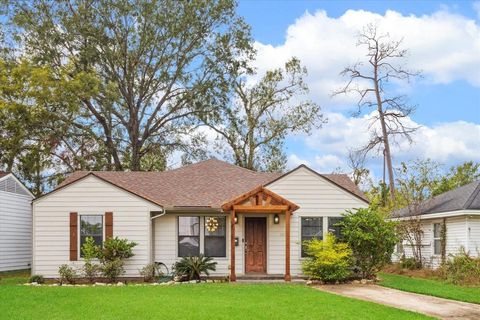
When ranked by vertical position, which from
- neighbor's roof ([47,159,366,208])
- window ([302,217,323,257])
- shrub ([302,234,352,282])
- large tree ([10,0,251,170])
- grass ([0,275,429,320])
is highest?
large tree ([10,0,251,170])

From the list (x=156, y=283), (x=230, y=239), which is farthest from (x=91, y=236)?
(x=230, y=239)

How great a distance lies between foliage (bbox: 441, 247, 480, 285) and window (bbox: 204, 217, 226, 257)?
24.6ft

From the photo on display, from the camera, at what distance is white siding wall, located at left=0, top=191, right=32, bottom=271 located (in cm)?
2444

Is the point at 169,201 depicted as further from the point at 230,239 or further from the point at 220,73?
the point at 220,73

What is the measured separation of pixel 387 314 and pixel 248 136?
25.0 m

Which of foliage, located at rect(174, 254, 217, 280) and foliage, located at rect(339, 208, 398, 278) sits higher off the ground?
foliage, located at rect(339, 208, 398, 278)

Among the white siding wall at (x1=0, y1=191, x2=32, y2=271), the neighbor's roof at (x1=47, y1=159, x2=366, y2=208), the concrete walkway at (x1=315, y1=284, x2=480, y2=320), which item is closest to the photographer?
the concrete walkway at (x1=315, y1=284, x2=480, y2=320)

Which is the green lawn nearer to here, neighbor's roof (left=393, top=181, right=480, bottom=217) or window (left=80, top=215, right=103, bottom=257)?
neighbor's roof (left=393, top=181, right=480, bottom=217)

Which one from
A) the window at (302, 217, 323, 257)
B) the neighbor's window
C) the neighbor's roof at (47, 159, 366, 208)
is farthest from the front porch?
the neighbor's window

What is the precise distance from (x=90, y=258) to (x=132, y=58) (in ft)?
48.0

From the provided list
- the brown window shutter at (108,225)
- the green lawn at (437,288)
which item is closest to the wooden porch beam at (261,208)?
the green lawn at (437,288)

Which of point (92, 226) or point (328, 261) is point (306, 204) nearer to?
point (328, 261)

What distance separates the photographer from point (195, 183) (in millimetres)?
22750

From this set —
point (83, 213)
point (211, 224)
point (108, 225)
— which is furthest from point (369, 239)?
point (83, 213)
